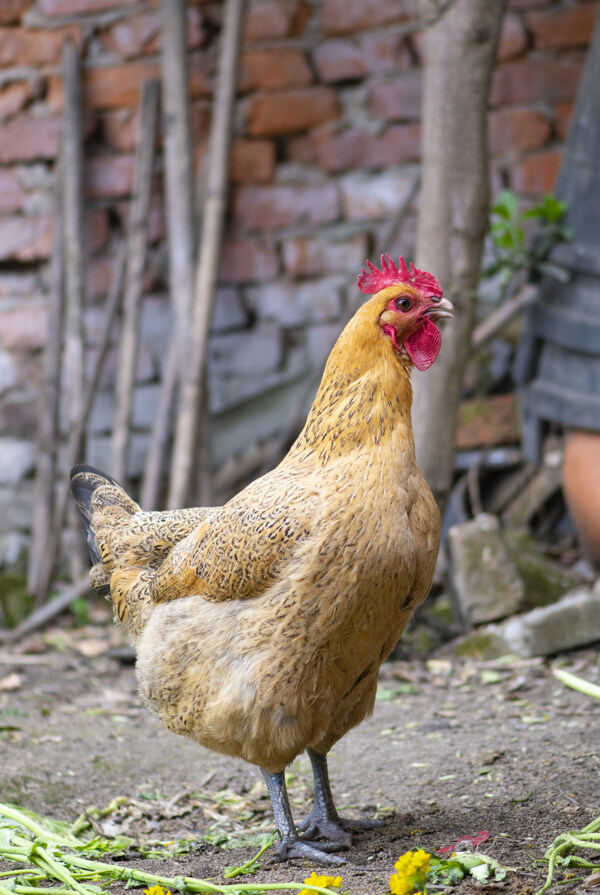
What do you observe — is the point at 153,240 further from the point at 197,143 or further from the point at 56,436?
the point at 56,436

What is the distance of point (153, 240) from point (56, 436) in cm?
120

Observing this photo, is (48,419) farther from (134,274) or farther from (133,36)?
(133,36)

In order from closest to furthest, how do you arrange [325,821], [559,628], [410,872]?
[410,872] → [325,821] → [559,628]

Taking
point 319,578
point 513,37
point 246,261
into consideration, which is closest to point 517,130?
point 513,37

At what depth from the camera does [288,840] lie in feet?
8.01

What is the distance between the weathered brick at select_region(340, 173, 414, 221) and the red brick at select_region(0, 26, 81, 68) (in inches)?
65.0

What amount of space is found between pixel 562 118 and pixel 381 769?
3409 millimetres

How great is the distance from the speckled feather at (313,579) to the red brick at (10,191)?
327 cm

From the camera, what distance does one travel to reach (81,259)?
498 cm

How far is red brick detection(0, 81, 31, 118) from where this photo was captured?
5.08 metres

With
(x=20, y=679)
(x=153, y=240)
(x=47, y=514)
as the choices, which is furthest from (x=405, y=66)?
(x=20, y=679)

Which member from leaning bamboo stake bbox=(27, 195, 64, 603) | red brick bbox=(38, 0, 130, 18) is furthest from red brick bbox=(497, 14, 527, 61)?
leaning bamboo stake bbox=(27, 195, 64, 603)

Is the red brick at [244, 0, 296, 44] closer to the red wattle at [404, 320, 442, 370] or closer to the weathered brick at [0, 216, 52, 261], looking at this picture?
the weathered brick at [0, 216, 52, 261]

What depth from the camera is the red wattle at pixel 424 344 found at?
7.84ft
